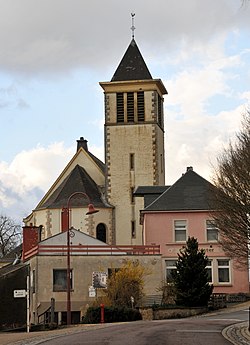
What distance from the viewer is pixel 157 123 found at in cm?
6644

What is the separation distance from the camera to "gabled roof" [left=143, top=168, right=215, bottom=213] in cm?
5216

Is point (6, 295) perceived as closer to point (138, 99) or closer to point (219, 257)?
point (219, 257)

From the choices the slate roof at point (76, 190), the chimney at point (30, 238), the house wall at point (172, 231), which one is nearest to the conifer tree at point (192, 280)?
the house wall at point (172, 231)

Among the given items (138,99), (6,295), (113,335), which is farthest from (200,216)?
(113,335)

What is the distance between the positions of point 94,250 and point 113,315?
1119 cm

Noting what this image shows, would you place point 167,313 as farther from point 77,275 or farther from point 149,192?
point 149,192

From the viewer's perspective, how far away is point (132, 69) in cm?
6819

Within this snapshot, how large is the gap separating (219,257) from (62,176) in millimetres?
22106

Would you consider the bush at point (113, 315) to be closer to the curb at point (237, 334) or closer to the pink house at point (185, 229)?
the curb at point (237, 334)

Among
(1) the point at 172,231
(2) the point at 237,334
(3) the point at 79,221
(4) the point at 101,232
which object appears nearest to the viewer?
(2) the point at 237,334

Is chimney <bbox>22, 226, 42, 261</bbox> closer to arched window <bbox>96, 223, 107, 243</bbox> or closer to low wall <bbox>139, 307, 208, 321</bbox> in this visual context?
arched window <bbox>96, 223, 107, 243</bbox>

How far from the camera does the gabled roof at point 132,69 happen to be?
6769cm

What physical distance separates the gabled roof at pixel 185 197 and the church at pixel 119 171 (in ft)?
31.0

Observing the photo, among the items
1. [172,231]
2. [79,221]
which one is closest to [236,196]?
[172,231]
